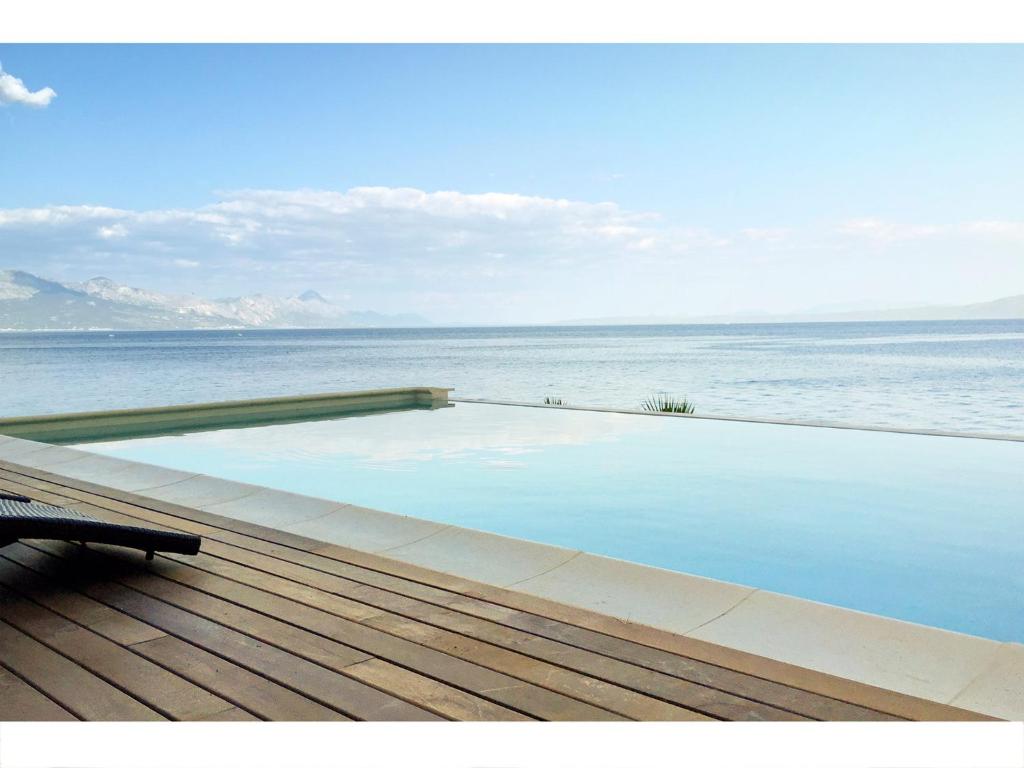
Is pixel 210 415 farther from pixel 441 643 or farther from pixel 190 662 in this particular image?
pixel 441 643

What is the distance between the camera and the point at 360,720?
1.74m

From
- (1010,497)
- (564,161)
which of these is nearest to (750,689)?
(1010,497)

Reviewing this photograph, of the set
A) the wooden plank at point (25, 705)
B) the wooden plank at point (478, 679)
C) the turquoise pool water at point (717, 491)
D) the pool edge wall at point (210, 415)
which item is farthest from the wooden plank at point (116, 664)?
the pool edge wall at point (210, 415)

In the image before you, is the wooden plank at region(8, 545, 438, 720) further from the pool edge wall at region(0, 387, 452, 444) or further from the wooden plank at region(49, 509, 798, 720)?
the pool edge wall at region(0, 387, 452, 444)

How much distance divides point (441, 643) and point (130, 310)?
262ft

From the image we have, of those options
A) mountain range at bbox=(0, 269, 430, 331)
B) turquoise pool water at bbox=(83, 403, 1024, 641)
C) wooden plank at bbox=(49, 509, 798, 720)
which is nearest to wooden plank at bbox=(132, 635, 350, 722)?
wooden plank at bbox=(49, 509, 798, 720)

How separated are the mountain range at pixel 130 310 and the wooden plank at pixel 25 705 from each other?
3015 inches

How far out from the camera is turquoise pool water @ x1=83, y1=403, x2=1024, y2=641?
3595 mm

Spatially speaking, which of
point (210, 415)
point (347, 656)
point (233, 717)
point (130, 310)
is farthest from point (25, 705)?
point (130, 310)

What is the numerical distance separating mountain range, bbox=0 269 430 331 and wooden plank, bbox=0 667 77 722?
7657cm

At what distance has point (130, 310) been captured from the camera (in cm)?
7475

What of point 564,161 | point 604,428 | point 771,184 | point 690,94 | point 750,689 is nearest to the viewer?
point 750,689
